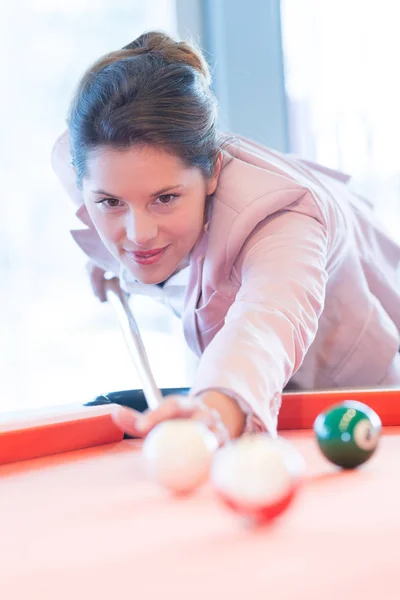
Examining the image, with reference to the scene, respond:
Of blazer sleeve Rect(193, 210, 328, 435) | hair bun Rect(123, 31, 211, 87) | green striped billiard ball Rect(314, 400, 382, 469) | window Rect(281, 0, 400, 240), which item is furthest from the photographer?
window Rect(281, 0, 400, 240)

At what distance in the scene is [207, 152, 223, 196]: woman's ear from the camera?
1.82 metres

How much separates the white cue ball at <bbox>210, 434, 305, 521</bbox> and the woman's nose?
2.73 ft

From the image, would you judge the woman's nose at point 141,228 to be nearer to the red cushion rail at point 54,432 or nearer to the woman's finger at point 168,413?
the red cushion rail at point 54,432

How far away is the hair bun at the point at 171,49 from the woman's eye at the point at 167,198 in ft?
1.01

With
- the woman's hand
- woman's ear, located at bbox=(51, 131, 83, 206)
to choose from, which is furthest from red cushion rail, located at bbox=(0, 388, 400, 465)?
woman's ear, located at bbox=(51, 131, 83, 206)

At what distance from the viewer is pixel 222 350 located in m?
1.34

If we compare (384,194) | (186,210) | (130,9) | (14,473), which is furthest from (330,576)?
(130,9)

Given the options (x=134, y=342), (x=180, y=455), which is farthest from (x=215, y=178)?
(x=180, y=455)

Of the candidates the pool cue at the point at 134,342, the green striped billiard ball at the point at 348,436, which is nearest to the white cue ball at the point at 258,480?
the green striped billiard ball at the point at 348,436

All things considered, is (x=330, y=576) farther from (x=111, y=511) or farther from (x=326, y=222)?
(x=326, y=222)

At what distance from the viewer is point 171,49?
1.80m

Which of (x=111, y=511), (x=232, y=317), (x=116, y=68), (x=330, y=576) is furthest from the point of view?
(x=116, y=68)

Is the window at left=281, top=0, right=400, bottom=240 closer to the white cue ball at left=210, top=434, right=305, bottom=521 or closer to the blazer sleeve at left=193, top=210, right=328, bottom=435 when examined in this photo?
the blazer sleeve at left=193, top=210, right=328, bottom=435

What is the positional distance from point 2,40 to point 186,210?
238 cm
